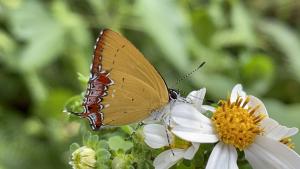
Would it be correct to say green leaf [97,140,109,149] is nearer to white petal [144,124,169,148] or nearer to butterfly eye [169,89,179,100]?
white petal [144,124,169,148]

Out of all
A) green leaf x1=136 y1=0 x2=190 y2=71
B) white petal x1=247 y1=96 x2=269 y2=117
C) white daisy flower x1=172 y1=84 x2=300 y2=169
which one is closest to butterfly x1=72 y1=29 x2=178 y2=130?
white daisy flower x1=172 y1=84 x2=300 y2=169

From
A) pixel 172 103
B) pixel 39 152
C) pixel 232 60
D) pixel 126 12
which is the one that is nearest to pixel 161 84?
pixel 172 103

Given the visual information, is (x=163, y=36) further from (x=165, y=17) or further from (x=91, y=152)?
(x=91, y=152)

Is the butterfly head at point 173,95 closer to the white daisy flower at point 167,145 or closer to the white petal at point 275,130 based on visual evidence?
the white daisy flower at point 167,145

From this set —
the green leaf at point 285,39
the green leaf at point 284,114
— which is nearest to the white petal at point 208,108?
the green leaf at point 284,114

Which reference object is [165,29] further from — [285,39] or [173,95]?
[173,95]

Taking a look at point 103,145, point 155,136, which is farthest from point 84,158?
point 155,136
